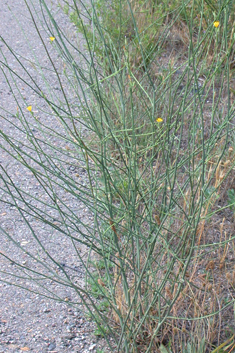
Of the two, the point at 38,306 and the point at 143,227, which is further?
the point at 38,306

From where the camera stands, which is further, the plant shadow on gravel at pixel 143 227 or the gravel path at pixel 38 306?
the gravel path at pixel 38 306

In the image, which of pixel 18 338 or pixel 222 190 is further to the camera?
pixel 222 190

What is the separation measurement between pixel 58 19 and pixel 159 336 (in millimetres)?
3720

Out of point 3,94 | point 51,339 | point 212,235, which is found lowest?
point 212,235

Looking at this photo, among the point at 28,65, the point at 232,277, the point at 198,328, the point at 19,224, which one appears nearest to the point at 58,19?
the point at 28,65

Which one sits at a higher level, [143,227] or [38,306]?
[143,227]

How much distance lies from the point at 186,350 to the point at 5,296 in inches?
33.4

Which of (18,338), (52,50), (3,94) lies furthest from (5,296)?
(52,50)

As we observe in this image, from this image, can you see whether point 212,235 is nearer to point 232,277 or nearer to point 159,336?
point 232,277

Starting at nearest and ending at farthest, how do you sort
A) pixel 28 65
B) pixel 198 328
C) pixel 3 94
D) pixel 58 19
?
pixel 198 328
pixel 3 94
pixel 28 65
pixel 58 19

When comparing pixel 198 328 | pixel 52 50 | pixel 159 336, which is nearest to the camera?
pixel 198 328

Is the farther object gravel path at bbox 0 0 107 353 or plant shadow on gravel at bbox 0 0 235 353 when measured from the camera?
gravel path at bbox 0 0 107 353

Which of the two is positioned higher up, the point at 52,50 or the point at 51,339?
the point at 52,50

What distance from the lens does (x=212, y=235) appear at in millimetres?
2439
